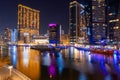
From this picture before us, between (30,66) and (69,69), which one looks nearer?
(69,69)

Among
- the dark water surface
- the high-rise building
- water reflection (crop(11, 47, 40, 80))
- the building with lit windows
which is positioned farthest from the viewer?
the high-rise building

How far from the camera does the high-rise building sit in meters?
190

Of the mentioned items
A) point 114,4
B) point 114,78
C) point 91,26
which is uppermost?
point 114,4

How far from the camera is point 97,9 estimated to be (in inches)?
7844

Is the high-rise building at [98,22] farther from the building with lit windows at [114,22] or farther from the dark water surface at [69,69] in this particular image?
the dark water surface at [69,69]

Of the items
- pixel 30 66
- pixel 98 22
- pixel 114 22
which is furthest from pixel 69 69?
pixel 98 22

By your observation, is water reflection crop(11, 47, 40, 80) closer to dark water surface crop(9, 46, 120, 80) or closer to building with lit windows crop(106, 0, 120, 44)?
dark water surface crop(9, 46, 120, 80)

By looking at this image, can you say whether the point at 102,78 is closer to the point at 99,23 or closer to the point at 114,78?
the point at 114,78

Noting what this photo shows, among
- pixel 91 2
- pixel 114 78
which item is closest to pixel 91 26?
pixel 91 2

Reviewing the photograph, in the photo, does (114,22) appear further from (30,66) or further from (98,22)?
(30,66)

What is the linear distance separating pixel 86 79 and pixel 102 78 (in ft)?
8.87

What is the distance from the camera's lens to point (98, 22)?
637ft

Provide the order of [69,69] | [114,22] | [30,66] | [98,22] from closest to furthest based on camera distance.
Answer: [69,69]
[30,66]
[114,22]
[98,22]

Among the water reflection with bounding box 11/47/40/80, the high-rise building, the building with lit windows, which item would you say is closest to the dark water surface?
the water reflection with bounding box 11/47/40/80
